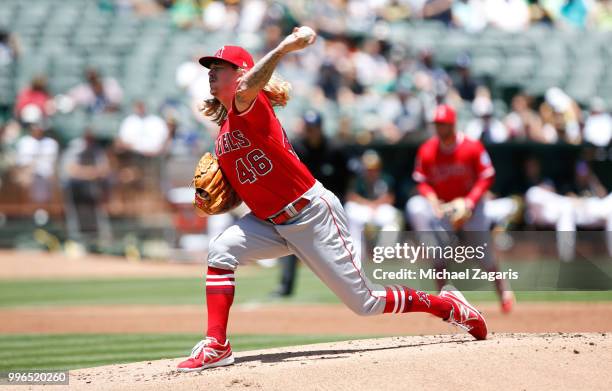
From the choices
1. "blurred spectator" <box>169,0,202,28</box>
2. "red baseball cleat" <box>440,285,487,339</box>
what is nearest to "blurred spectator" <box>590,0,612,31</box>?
"blurred spectator" <box>169,0,202,28</box>

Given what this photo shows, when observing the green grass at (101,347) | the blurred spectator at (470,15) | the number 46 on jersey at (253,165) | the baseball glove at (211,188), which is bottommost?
the green grass at (101,347)

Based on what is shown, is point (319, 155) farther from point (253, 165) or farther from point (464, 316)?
point (253, 165)

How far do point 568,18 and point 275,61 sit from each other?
14884mm

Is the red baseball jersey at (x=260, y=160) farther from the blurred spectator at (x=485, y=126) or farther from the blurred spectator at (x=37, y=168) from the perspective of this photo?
the blurred spectator at (x=37, y=168)

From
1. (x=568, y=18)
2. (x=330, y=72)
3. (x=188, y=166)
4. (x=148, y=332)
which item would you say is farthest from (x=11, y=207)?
(x=568, y=18)

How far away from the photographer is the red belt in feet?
19.7

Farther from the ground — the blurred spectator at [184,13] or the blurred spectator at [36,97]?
the blurred spectator at [184,13]

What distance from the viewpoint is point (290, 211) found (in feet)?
19.7

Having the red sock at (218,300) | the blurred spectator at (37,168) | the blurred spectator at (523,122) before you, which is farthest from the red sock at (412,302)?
the blurred spectator at (37,168)

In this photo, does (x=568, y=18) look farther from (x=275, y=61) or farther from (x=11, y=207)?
(x=275, y=61)

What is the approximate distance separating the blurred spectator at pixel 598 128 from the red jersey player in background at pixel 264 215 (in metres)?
10.2

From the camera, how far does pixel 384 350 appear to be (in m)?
6.30

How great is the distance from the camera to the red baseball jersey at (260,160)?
588cm

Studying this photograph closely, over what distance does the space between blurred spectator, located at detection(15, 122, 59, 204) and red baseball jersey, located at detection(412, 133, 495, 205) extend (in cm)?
835
